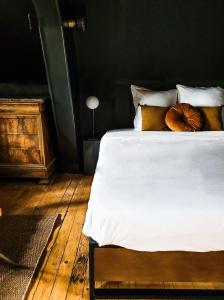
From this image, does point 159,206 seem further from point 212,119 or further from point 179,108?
point 212,119

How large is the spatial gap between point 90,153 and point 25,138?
81 cm

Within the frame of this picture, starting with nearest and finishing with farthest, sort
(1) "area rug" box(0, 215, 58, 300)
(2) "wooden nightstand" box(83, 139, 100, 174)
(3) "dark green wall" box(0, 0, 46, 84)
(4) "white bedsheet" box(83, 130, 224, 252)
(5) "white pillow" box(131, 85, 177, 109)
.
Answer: (4) "white bedsheet" box(83, 130, 224, 252)
(1) "area rug" box(0, 215, 58, 300)
(3) "dark green wall" box(0, 0, 46, 84)
(5) "white pillow" box(131, 85, 177, 109)
(2) "wooden nightstand" box(83, 139, 100, 174)

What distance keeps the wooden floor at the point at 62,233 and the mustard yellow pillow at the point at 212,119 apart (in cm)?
152

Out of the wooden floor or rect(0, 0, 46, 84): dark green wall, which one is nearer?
the wooden floor

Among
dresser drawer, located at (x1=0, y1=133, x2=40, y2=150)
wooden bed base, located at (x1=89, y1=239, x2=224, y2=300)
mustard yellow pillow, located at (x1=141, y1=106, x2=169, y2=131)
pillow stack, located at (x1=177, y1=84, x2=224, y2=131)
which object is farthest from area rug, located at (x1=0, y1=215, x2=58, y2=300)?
pillow stack, located at (x1=177, y1=84, x2=224, y2=131)

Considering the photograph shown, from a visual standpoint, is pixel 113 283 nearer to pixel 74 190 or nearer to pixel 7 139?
pixel 74 190

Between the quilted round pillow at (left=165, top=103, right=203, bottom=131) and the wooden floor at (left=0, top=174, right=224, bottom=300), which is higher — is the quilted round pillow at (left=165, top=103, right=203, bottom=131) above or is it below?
above

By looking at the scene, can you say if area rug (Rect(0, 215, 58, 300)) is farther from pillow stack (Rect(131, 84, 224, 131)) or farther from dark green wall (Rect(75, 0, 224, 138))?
dark green wall (Rect(75, 0, 224, 138))

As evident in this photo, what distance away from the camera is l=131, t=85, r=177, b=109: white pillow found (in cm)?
353

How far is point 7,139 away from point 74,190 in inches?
38.6

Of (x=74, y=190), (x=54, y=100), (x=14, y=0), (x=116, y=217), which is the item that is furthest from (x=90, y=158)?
(x=116, y=217)

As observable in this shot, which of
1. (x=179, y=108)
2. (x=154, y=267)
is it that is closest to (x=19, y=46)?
(x=179, y=108)

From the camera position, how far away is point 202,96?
3.48 metres

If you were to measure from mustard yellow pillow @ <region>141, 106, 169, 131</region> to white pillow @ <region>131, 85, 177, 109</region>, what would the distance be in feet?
0.35
